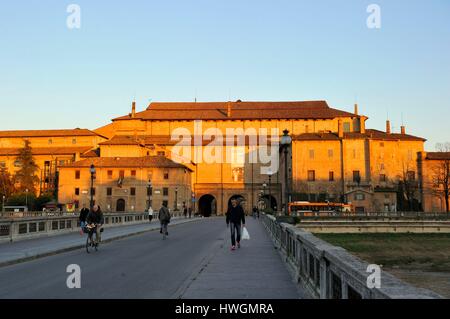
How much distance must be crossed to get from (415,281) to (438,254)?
44.6ft

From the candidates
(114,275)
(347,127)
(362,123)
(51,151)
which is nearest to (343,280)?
(114,275)

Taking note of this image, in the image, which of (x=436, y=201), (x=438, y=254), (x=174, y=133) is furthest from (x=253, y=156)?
(x=438, y=254)

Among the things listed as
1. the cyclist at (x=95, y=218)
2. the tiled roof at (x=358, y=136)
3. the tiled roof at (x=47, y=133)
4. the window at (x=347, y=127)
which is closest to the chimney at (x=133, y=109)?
the tiled roof at (x=47, y=133)

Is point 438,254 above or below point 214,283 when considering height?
below

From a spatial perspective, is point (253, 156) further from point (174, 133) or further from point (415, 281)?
point (415, 281)

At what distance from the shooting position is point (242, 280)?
1084 cm

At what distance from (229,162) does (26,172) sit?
44.5 metres

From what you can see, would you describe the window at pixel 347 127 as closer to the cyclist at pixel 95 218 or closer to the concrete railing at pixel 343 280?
the cyclist at pixel 95 218

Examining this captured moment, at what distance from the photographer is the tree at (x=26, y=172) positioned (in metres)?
104

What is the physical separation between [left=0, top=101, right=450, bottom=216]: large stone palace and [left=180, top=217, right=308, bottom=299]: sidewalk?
225ft

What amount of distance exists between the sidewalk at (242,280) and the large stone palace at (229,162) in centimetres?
6860

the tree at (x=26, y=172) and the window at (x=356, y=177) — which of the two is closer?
the window at (x=356, y=177)
